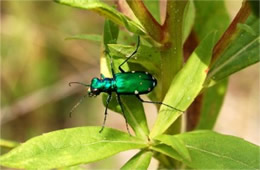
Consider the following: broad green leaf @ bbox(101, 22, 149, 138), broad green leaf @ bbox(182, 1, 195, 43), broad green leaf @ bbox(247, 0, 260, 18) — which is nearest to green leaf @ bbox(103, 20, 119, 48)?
broad green leaf @ bbox(101, 22, 149, 138)

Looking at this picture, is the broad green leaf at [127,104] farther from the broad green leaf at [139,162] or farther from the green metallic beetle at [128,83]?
the broad green leaf at [139,162]

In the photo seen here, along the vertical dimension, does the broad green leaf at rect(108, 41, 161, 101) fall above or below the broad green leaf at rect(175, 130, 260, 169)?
above

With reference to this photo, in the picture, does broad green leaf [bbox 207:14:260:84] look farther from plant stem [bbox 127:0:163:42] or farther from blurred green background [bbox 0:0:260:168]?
blurred green background [bbox 0:0:260:168]

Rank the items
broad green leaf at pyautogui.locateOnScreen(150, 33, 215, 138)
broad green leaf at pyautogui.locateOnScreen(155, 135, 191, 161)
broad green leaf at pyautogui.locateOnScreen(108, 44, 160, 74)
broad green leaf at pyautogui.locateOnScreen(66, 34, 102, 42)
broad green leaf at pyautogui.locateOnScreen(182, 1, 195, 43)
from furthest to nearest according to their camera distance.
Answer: broad green leaf at pyautogui.locateOnScreen(182, 1, 195, 43) < broad green leaf at pyautogui.locateOnScreen(66, 34, 102, 42) < broad green leaf at pyautogui.locateOnScreen(150, 33, 215, 138) < broad green leaf at pyautogui.locateOnScreen(108, 44, 160, 74) < broad green leaf at pyautogui.locateOnScreen(155, 135, 191, 161)

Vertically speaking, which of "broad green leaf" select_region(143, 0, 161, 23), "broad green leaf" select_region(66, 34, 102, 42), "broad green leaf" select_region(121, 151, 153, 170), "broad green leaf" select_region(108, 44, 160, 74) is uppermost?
"broad green leaf" select_region(143, 0, 161, 23)

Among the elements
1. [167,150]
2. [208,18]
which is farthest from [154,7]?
[167,150]

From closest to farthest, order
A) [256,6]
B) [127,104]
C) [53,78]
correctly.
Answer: [256,6] → [127,104] → [53,78]

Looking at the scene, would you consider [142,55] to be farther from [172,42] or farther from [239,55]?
[239,55]

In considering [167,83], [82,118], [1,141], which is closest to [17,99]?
[82,118]
